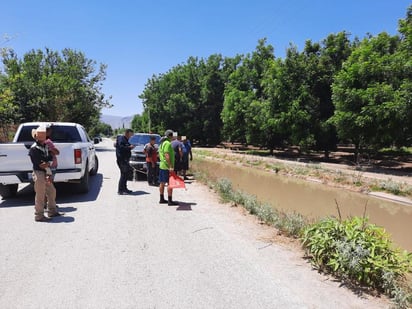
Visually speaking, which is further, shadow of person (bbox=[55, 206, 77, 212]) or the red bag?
the red bag

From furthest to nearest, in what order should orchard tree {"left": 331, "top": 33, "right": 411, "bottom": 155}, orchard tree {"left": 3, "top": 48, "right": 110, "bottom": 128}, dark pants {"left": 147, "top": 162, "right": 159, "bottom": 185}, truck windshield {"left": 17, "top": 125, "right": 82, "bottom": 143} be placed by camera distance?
1. orchard tree {"left": 3, "top": 48, "right": 110, "bottom": 128}
2. orchard tree {"left": 331, "top": 33, "right": 411, "bottom": 155}
3. dark pants {"left": 147, "top": 162, "right": 159, "bottom": 185}
4. truck windshield {"left": 17, "top": 125, "right": 82, "bottom": 143}

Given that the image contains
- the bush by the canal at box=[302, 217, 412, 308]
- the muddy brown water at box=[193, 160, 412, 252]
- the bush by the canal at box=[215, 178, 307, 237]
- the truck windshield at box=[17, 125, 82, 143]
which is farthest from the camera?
the truck windshield at box=[17, 125, 82, 143]

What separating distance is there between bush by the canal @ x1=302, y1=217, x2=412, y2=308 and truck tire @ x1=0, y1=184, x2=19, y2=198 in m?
8.56

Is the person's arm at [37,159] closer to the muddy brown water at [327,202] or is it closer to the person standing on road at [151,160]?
the person standing on road at [151,160]

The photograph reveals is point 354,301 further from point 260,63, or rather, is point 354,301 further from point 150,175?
point 260,63

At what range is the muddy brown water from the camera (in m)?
8.91

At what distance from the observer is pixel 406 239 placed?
772cm

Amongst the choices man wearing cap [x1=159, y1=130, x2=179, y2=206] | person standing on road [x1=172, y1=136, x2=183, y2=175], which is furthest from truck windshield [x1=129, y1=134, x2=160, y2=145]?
man wearing cap [x1=159, y1=130, x2=179, y2=206]

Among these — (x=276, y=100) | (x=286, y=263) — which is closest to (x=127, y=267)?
(x=286, y=263)

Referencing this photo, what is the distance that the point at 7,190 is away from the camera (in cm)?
876

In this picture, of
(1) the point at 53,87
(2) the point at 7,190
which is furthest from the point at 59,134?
(1) the point at 53,87

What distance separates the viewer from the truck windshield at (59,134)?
959 centimetres

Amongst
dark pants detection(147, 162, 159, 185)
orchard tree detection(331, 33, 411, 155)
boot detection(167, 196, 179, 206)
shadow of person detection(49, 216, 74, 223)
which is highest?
orchard tree detection(331, 33, 411, 155)

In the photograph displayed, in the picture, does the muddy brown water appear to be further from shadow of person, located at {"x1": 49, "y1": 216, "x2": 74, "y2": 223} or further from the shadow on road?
shadow of person, located at {"x1": 49, "y1": 216, "x2": 74, "y2": 223}
